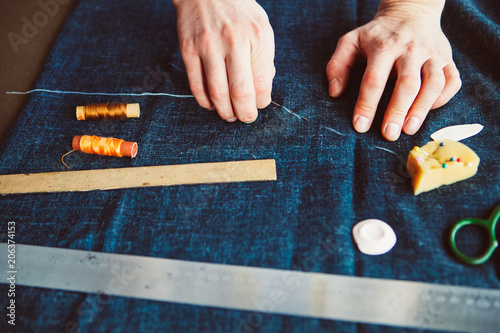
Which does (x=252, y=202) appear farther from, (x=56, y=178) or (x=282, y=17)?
(x=282, y=17)

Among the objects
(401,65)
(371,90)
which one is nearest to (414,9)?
(401,65)

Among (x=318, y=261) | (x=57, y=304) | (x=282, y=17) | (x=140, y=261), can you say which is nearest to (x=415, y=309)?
(x=318, y=261)

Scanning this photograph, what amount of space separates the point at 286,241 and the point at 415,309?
13.5 inches

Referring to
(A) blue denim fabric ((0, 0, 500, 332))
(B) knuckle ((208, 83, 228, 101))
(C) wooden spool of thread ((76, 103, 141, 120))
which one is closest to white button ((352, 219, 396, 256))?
(A) blue denim fabric ((0, 0, 500, 332))

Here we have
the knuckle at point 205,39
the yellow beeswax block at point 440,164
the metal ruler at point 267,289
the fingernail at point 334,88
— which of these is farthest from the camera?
the fingernail at point 334,88

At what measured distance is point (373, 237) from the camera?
0.96m

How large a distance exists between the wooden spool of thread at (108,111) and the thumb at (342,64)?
680 mm

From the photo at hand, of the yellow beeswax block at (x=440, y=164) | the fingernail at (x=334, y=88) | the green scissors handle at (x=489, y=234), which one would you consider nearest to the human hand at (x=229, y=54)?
the fingernail at (x=334, y=88)

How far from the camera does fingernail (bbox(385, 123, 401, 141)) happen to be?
1111 millimetres

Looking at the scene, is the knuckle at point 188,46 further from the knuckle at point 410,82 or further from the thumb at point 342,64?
the knuckle at point 410,82

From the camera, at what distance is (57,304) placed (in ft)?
3.13

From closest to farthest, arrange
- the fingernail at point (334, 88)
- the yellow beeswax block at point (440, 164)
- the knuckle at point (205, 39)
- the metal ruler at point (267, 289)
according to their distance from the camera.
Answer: the metal ruler at point (267, 289)
the yellow beeswax block at point (440, 164)
the knuckle at point (205, 39)
the fingernail at point (334, 88)

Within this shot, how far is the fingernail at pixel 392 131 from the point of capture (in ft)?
3.65

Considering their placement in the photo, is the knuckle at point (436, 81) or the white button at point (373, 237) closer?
the white button at point (373, 237)
